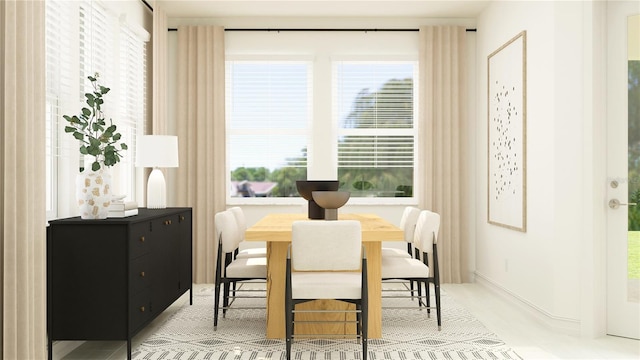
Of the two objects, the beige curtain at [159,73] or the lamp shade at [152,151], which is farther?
the beige curtain at [159,73]

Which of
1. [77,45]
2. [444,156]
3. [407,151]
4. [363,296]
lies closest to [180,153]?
[77,45]

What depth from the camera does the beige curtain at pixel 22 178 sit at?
248 cm

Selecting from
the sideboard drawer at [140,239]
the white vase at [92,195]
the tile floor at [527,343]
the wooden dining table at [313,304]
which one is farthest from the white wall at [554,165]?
the white vase at [92,195]

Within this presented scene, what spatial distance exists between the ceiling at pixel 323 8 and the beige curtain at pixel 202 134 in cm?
24

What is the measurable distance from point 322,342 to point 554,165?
2.19 meters

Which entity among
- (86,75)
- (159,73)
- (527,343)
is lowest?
(527,343)

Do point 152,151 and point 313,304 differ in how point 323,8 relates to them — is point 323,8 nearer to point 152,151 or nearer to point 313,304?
point 152,151

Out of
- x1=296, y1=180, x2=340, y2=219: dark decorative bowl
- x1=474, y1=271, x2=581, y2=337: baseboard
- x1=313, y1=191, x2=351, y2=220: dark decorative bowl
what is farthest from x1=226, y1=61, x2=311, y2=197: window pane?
x1=474, y1=271, x2=581, y2=337: baseboard

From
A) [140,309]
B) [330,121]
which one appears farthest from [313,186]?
[330,121]

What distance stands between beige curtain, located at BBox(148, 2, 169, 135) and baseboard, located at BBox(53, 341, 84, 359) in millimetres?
2211

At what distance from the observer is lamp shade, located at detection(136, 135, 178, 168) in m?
4.18

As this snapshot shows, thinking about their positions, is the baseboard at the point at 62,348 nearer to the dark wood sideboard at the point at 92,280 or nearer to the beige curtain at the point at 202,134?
the dark wood sideboard at the point at 92,280

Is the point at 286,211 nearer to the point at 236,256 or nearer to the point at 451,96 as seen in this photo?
the point at 236,256

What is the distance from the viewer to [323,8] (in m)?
5.51
